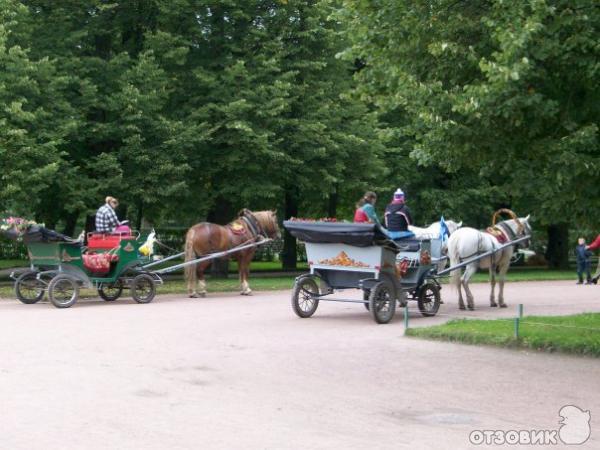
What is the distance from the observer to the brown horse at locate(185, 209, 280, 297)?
23859 mm

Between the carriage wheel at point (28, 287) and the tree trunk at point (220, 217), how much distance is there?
39.5 ft

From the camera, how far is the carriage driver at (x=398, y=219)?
19.1 metres

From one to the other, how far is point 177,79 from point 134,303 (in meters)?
11.6

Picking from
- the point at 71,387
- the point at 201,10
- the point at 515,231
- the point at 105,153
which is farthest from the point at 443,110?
the point at 201,10

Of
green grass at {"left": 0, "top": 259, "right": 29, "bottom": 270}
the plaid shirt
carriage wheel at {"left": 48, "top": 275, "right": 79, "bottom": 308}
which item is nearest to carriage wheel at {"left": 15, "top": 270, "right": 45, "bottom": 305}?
carriage wheel at {"left": 48, "top": 275, "right": 79, "bottom": 308}

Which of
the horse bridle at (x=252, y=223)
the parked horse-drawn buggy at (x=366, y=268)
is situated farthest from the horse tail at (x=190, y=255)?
the parked horse-drawn buggy at (x=366, y=268)

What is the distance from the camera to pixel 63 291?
66.5 feet

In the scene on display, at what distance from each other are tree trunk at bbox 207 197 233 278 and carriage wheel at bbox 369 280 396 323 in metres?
15.9

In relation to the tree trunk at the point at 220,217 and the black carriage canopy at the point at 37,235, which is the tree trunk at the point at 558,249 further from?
the black carriage canopy at the point at 37,235

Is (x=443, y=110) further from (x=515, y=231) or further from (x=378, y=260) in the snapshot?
(x=515, y=231)

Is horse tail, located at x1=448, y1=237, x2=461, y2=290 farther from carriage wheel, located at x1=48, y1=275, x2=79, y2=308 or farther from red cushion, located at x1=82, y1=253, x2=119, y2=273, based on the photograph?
carriage wheel, located at x1=48, y1=275, x2=79, y2=308

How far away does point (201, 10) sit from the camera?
32.1 m

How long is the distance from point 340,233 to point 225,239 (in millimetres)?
7584

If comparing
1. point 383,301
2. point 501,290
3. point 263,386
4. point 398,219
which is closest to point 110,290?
point 398,219
